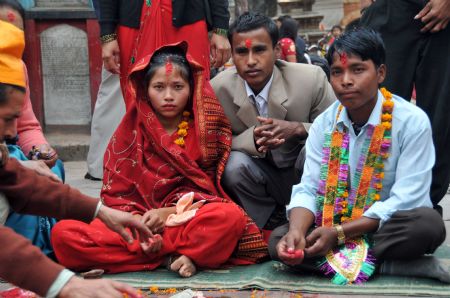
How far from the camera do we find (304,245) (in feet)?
11.1

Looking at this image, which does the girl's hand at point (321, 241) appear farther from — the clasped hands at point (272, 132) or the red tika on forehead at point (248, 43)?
the red tika on forehead at point (248, 43)

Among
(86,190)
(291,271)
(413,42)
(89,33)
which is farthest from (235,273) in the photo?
(89,33)

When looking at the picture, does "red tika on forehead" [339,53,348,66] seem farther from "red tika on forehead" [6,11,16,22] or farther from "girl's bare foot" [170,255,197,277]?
"red tika on forehead" [6,11,16,22]

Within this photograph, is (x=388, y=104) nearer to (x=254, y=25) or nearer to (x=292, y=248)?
(x=292, y=248)

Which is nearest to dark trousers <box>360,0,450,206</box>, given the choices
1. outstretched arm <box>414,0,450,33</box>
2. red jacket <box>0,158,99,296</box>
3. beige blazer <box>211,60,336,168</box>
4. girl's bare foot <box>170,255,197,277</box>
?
outstretched arm <box>414,0,450,33</box>

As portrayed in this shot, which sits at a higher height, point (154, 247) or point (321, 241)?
point (321, 241)

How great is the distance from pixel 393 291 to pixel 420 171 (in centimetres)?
57

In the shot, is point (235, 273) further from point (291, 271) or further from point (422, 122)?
point (422, 122)

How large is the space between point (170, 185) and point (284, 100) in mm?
840

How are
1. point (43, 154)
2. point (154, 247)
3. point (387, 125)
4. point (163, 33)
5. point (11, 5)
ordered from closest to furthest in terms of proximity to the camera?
point (387, 125)
point (154, 247)
point (43, 154)
point (11, 5)
point (163, 33)

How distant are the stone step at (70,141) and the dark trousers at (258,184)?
4070 millimetres

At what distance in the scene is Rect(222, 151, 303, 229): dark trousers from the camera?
4.06 meters

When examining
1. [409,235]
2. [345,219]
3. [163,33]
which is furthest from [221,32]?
[409,235]

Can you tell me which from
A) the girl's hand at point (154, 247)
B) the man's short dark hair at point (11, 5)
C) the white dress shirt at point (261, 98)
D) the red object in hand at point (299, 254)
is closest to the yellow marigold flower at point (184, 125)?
the white dress shirt at point (261, 98)
